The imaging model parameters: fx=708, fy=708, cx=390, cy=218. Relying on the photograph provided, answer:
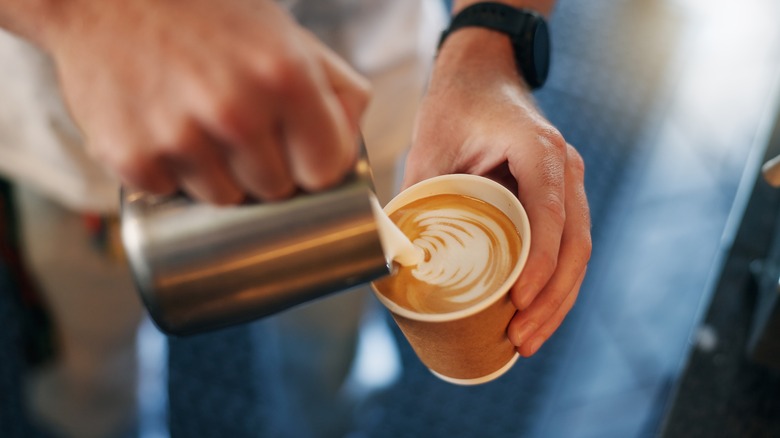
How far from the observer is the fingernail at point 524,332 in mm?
706

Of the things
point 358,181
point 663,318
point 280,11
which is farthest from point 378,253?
point 663,318

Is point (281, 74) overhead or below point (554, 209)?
overhead

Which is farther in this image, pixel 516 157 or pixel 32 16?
pixel 516 157

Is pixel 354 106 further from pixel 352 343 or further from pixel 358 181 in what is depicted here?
pixel 352 343

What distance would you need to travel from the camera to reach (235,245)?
53 cm

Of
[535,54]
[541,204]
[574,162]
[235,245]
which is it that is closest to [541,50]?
[535,54]

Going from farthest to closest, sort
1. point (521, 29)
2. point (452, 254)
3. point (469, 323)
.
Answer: point (521, 29) → point (452, 254) → point (469, 323)

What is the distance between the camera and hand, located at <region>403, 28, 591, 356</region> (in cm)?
71

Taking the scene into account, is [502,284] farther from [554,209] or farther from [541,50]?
[541,50]

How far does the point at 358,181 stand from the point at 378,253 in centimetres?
7

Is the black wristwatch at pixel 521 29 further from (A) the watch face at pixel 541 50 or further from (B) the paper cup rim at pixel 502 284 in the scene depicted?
(B) the paper cup rim at pixel 502 284

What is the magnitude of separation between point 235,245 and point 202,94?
5.3 inches

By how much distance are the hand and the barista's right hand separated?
0.30 metres

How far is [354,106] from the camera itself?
518mm
